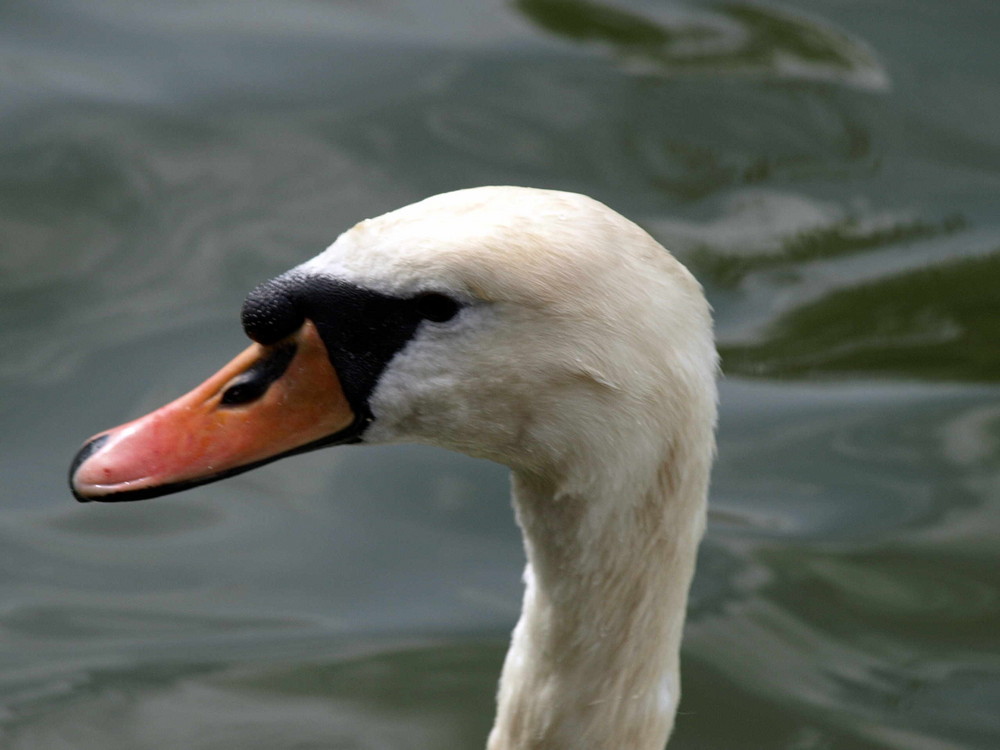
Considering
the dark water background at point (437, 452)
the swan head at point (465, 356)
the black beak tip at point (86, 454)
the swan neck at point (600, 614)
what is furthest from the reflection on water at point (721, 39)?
the black beak tip at point (86, 454)

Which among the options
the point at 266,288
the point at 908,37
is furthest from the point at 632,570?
the point at 908,37

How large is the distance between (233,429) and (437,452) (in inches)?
83.6

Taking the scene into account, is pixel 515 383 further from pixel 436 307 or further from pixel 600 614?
pixel 600 614

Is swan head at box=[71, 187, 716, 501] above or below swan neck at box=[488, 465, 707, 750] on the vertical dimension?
above

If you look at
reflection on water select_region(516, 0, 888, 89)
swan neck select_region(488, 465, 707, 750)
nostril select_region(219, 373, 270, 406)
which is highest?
reflection on water select_region(516, 0, 888, 89)

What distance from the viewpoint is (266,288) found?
8.71 ft

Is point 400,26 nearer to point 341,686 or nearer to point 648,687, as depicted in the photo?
point 341,686

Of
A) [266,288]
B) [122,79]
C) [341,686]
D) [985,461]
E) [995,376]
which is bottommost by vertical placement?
[341,686]

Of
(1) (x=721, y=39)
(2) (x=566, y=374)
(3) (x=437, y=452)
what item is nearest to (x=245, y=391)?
(2) (x=566, y=374)

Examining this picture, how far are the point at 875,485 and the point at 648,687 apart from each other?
1983 mm

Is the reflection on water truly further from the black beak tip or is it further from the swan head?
the black beak tip

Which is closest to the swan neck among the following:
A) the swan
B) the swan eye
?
the swan

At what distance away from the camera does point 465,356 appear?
2605 mm

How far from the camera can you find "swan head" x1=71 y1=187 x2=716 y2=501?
8.24 ft
